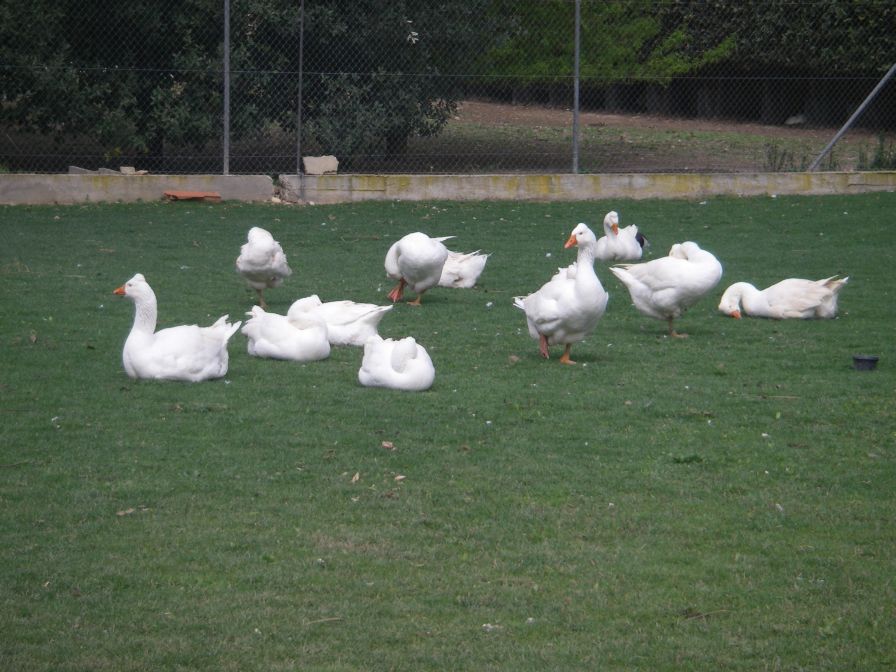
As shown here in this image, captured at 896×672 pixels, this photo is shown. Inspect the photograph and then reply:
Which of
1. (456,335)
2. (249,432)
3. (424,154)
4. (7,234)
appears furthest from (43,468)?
(424,154)

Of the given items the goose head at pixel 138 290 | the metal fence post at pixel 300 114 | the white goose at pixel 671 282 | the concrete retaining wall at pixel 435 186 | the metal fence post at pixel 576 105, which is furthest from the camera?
the metal fence post at pixel 576 105

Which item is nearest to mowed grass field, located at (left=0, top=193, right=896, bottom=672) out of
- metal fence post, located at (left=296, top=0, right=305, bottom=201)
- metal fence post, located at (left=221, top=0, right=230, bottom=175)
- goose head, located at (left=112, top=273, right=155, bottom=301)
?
goose head, located at (left=112, top=273, right=155, bottom=301)

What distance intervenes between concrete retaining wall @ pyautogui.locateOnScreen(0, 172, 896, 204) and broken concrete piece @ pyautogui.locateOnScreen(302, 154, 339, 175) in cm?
17

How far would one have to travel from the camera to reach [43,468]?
19.8ft

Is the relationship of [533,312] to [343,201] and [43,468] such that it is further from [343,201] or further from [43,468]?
[343,201]

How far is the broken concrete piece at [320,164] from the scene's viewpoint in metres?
17.9

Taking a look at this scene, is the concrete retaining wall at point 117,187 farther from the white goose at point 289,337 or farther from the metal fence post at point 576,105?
the white goose at point 289,337

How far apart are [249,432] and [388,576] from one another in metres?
2.14

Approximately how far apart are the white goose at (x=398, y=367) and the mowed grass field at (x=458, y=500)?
93mm

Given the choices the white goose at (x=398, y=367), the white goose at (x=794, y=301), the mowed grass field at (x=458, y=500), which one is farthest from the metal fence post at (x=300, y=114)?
the white goose at (x=398, y=367)

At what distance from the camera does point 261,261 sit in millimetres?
10102

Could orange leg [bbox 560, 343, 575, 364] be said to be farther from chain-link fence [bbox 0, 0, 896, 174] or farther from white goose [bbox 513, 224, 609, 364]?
chain-link fence [bbox 0, 0, 896, 174]

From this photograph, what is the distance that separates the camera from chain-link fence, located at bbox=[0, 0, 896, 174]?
1775 cm

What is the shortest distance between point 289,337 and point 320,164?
385 inches
